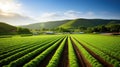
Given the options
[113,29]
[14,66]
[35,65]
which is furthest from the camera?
[113,29]

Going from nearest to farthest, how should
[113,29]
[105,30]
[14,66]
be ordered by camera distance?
[14,66]
[113,29]
[105,30]

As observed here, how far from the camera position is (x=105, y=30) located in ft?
534

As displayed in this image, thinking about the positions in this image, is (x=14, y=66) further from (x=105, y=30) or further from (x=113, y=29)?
(x=105, y=30)

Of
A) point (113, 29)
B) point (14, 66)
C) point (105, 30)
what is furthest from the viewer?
point (105, 30)

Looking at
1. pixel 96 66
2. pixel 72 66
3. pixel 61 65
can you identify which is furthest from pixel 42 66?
pixel 96 66

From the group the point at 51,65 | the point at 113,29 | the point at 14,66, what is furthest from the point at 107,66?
the point at 113,29

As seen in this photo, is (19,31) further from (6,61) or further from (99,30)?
(6,61)

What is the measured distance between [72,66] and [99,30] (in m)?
161

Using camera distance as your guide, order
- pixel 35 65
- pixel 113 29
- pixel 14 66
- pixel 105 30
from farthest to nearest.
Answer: pixel 105 30 → pixel 113 29 → pixel 35 65 → pixel 14 66

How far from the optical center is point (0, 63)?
1533cm

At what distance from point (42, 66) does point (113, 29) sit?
14973cm

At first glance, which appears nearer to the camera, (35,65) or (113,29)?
(35,65)

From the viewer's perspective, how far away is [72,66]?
14656mm

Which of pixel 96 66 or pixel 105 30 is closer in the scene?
pixel 96 66
